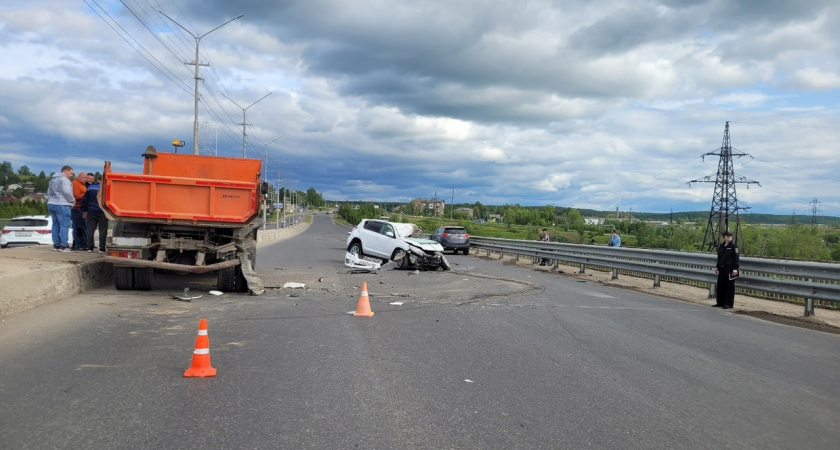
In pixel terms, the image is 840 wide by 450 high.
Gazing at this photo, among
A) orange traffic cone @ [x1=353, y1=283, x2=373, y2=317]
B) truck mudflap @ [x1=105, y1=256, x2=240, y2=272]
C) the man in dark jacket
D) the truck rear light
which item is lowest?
orange traffic cone @ [x1=353, y1=283, x2=373, y2=317]

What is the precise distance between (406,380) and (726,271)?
29.9 ft

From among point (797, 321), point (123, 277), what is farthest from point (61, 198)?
point (797, 321)

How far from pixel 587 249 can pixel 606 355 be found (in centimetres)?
1352

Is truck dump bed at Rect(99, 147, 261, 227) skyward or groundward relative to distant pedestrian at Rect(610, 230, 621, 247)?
skyward

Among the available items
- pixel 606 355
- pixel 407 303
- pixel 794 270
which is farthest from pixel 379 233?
pixel 606 355

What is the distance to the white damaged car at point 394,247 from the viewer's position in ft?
61.2

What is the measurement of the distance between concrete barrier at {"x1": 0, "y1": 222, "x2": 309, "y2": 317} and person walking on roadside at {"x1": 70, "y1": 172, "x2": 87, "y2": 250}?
3.13 feet

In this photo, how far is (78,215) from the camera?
46.3 feet

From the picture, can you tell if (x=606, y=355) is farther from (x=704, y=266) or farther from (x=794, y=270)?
(x=704, y=266)

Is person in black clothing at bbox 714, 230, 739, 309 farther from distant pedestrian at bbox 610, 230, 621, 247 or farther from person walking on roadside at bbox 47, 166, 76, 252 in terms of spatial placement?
person walking on roadside at bbox 47, 166, 76, 252

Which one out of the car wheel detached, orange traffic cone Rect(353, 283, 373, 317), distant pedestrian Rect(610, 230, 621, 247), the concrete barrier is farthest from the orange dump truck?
distant pedestrian Rect(610, 230, 621, 247)

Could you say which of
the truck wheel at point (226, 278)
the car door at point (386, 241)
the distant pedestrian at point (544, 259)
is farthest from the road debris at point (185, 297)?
the distant pedestrian at point (544, 259)

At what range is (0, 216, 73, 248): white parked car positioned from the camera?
20312mm

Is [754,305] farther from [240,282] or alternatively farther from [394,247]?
[240,282]
